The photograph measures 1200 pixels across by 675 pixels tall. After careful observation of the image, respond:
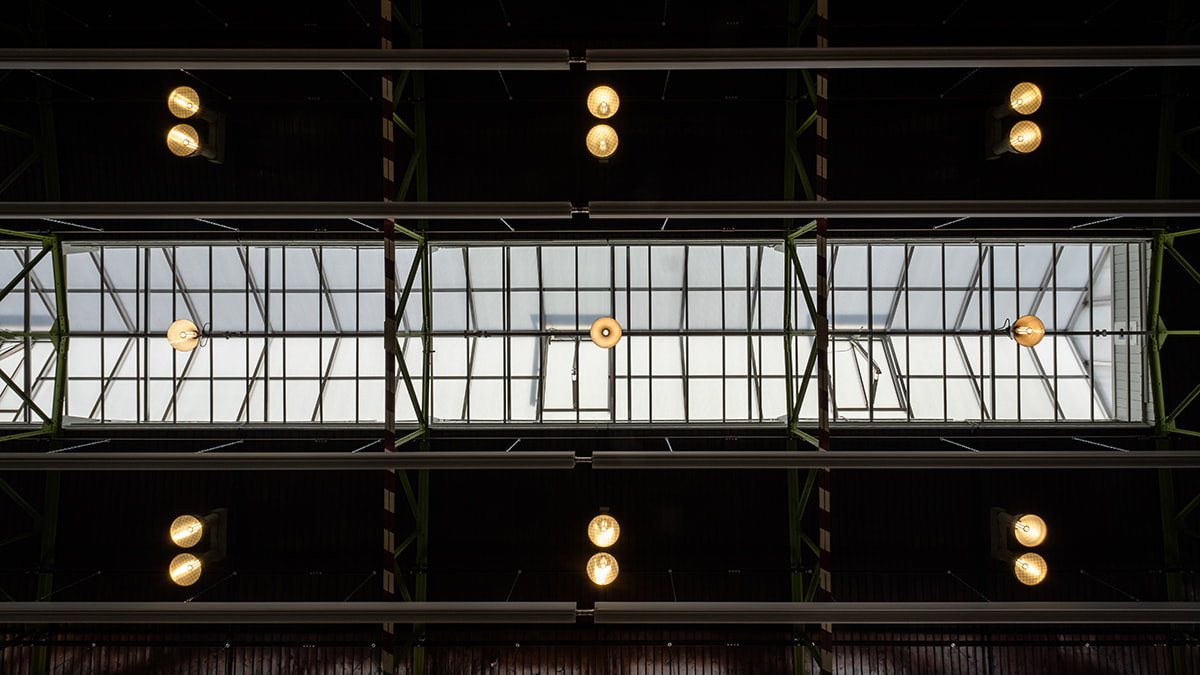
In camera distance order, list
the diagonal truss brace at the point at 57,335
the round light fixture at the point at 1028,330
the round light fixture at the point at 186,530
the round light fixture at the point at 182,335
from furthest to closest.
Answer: the diagonal truss brace at the point at 57,335 → the round light fixture at the point at 186,530 → the round light fixture at the point at 182,335 → the round light fixture at the point at 1028,330

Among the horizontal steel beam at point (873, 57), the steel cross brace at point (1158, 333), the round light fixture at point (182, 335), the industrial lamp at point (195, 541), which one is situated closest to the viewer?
the horizontal steel beam at point (873, 57)

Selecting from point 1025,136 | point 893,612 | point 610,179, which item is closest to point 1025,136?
point 1025,136

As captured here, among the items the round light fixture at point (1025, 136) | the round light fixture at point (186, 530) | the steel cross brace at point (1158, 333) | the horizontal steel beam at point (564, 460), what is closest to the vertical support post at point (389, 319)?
the horizontal steel beam at point (564, 460)

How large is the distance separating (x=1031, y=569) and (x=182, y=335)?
1437 cm

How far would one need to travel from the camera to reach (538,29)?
10.6 meters

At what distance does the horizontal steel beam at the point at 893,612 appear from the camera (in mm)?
7293

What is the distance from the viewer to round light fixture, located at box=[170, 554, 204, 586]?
947 centimetres

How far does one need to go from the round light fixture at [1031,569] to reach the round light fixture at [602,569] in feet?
21.0

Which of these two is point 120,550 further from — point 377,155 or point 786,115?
point 786,115

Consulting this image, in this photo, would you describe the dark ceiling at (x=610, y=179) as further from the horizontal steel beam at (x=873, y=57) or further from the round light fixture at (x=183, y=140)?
the horizontal steel beam at (x=873, y=57)

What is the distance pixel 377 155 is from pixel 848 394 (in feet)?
40.3

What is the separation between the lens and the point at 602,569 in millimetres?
9469

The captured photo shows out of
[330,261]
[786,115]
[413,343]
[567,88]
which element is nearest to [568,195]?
[567,88]

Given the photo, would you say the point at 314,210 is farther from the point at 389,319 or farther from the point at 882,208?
the point at 882,208
